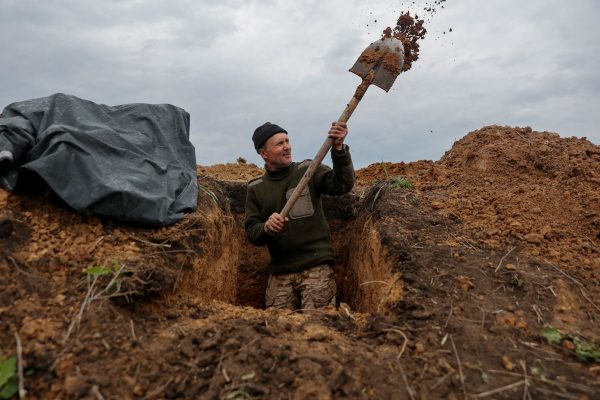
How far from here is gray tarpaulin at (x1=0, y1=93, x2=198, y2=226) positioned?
3.16m

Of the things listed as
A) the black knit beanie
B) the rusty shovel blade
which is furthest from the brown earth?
the rusty shovel blade

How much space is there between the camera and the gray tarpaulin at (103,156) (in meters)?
3.16

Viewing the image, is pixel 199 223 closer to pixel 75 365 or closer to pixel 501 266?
pixel 75 365

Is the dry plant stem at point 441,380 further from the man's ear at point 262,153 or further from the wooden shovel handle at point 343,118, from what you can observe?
the man's ear at point 262,153

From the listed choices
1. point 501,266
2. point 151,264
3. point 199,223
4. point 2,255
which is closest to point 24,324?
point 2,255

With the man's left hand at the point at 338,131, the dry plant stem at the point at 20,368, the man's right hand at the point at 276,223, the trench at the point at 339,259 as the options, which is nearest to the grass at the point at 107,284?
the dry plant stem at the point at 20,368

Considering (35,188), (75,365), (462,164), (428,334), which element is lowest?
(75,365)

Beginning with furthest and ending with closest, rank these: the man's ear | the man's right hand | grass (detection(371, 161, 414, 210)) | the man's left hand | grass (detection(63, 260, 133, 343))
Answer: grass (detection(371, 161, 414, 210)) → the man's ear → the man's right hand → the man's left hand → grass (detection(63, 260, 133, 343))

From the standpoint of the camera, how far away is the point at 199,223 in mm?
3781

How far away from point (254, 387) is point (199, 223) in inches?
77.3

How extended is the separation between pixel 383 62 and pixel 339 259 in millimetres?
2497

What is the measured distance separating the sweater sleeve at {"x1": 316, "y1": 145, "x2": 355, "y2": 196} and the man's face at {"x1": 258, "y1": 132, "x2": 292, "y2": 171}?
0.36 meters

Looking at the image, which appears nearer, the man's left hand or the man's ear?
the man's left hand

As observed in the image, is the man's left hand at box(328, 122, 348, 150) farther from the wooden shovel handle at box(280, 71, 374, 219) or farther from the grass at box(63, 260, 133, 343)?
the grass at box(63, 260, 133, 343)
